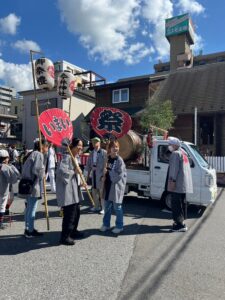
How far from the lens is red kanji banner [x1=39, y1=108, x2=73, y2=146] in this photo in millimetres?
6121

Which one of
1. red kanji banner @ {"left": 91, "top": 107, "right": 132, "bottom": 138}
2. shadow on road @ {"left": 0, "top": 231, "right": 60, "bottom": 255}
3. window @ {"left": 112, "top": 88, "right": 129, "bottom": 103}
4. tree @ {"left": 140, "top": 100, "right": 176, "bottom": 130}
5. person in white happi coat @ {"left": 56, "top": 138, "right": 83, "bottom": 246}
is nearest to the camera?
shadow on road @ {"left": 0, "top": 231, "right": 60, "bottom": 255}

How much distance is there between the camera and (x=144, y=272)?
392 centimetres

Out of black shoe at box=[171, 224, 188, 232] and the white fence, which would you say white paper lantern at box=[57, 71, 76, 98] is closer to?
black shoe at box=[171, 224, 188, 232]

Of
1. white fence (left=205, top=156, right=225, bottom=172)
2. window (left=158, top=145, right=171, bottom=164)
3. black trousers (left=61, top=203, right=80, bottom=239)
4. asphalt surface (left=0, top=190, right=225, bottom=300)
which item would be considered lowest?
asphalt surface (left=0, top=190, right=225, bottom=300)

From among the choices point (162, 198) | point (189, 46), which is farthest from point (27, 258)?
point (189, 46)

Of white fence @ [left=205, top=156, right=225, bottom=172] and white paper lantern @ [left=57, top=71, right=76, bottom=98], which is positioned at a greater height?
white paper lantern @ [left=57, top=71, right=76, bottom=98]

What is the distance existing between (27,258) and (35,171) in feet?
4.94

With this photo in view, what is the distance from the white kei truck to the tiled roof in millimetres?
11625

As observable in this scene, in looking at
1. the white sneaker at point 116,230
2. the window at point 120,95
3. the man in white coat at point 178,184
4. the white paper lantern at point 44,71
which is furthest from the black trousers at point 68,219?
the window at point 120,95

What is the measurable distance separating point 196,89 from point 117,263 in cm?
1871

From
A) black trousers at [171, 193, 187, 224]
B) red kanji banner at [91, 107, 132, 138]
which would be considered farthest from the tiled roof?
black trousers at [171, 193, 187, 224]

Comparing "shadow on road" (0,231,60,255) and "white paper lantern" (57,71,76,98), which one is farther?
"white paper lantern" (57,71,76,98)

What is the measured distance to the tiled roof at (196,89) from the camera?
62.1 feet

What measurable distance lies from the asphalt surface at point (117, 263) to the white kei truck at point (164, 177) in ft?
2.58
